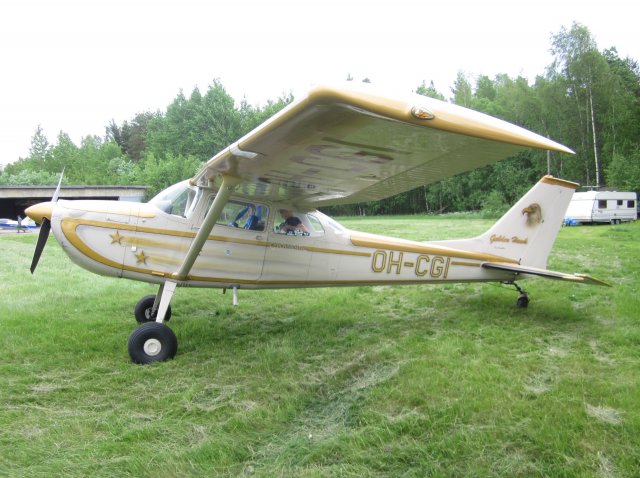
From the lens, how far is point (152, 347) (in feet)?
15.9

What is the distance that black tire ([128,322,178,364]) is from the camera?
15.6 ft

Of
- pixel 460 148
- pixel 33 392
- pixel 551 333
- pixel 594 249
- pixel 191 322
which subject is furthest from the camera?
pixel 594 249

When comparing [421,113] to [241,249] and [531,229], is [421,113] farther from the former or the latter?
[531,229]

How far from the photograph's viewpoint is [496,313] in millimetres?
6555

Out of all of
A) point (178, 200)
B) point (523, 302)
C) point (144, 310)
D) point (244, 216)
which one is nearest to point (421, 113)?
point (244, 216)

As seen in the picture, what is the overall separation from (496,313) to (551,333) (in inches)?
41.0

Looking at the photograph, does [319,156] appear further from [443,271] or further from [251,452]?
[443,271]

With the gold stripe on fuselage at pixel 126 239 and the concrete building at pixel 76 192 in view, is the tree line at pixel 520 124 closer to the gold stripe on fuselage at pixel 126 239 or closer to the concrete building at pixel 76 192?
the concrete building at pixel 76 192

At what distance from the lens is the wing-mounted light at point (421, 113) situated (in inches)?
112

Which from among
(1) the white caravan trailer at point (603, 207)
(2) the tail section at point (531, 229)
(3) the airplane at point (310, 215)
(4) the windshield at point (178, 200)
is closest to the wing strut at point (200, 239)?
(3) the airplane at point (310, 215)

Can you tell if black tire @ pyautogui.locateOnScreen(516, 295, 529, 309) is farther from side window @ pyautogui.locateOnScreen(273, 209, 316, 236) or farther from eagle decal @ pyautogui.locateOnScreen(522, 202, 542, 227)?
side window @ pyautogui.locateOnScreen(273, 209, 316, 236)

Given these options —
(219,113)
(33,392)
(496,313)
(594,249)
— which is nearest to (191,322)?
(33,392)

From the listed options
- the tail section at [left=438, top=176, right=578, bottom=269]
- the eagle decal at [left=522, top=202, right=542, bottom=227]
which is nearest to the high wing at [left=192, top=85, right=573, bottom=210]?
the tail section at [left=438, top=176, right=578, bottom=269]

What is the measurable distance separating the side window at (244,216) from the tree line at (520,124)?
2907cm
